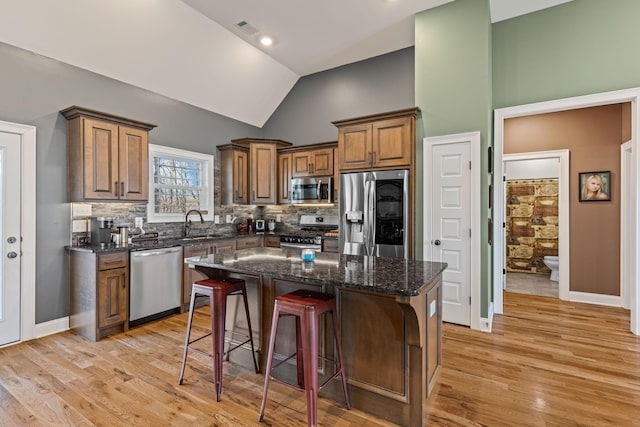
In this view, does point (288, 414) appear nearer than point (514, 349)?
Yes

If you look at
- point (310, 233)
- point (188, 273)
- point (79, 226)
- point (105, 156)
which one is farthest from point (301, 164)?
point (79, 226)

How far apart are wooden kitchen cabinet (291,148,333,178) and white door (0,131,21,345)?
3482 millimetres

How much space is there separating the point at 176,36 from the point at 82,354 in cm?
374

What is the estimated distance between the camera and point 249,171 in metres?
5.50

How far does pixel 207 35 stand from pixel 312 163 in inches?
91.6

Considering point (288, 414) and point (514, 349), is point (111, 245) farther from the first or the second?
point (514, 349)

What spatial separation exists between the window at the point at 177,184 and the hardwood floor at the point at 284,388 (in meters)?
1.80

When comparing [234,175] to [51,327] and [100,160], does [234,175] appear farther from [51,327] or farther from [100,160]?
[51,327]

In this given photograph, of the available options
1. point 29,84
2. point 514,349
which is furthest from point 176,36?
point 514,349

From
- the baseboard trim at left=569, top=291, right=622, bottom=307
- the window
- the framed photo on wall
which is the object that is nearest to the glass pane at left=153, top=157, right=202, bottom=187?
the window

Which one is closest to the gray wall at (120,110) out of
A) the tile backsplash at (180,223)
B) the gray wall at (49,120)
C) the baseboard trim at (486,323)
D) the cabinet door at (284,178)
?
the gray wall at (49,120)

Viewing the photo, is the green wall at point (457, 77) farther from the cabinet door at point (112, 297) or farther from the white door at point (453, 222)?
the cabinet door at point (112, 297)

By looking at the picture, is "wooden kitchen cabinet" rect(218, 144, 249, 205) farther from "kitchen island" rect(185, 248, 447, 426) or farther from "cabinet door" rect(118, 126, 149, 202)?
"kitchen island" rect(185, 248, 447, 426)

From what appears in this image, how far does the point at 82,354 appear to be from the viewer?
116 inches
